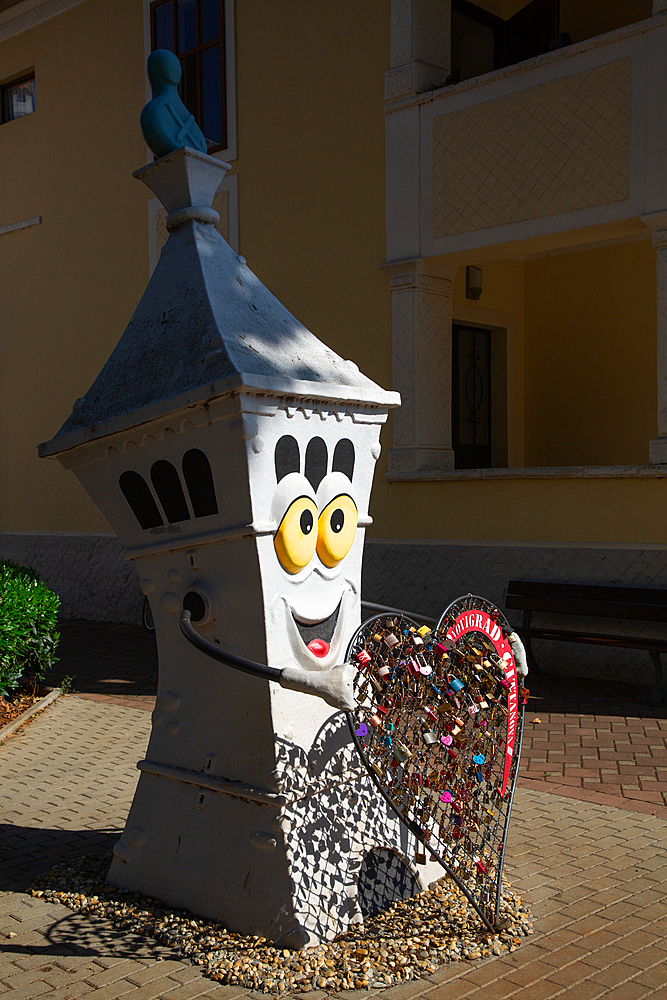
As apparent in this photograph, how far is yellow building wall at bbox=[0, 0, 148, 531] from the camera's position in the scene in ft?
42.0

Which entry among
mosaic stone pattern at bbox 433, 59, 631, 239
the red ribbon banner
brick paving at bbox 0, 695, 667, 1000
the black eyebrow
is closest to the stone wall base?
mosaic stone pattern at bbox 433, 59, 631, 239

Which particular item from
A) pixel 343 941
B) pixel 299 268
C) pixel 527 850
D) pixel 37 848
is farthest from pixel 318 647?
pixel 299 268

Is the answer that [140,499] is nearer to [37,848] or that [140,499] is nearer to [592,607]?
[37,848]

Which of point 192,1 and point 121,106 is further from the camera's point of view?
point 121,106

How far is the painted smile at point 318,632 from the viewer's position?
367 centimetres

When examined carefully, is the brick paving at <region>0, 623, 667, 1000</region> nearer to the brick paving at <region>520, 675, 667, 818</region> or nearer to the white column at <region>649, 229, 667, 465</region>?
the brick paving at <region>520, 675, 667, 818</region>

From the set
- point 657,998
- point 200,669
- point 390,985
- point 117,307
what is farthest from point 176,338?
point 117,307

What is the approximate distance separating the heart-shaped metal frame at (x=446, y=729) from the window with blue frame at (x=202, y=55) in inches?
367

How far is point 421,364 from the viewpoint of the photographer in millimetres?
9703

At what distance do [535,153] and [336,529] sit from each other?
20.5 feet

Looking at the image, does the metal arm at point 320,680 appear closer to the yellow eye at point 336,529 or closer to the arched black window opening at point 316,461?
the yellow eye at point 336,529

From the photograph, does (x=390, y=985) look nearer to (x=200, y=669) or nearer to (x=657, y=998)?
(x=657, y=998)

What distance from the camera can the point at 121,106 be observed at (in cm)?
1282

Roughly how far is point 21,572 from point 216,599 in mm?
5777
